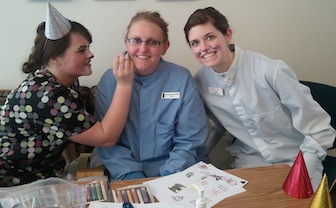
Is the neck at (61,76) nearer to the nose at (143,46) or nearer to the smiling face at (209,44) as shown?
the nose at (143,46)

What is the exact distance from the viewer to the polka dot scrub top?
4.82ft

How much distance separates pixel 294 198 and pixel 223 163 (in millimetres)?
1236

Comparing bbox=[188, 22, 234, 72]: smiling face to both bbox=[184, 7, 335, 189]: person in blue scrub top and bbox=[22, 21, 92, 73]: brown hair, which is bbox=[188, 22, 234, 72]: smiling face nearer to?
bbox=[184, 7, 335, 189]: person in blue scrub top

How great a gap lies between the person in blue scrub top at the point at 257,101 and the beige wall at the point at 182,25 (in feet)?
1.54

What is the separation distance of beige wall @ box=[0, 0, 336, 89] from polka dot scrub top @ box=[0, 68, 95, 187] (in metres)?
0.62

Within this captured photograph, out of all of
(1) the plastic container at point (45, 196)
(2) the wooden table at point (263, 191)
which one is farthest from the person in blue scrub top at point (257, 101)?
(1) the plastic container at point (45, 196)

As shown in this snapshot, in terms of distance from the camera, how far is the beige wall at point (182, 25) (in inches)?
80.6

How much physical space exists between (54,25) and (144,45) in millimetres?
420

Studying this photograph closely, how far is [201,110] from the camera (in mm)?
1713

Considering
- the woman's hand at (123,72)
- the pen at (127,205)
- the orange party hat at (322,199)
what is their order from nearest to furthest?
the orange party hat at (322,199) < the pen at (127,205) < the woman's hand at (123,72)

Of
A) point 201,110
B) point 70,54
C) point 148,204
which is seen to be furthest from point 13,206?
point 201,110

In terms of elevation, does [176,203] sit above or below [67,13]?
below

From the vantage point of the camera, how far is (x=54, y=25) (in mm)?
1516

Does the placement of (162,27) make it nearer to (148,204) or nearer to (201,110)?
(201,110)
